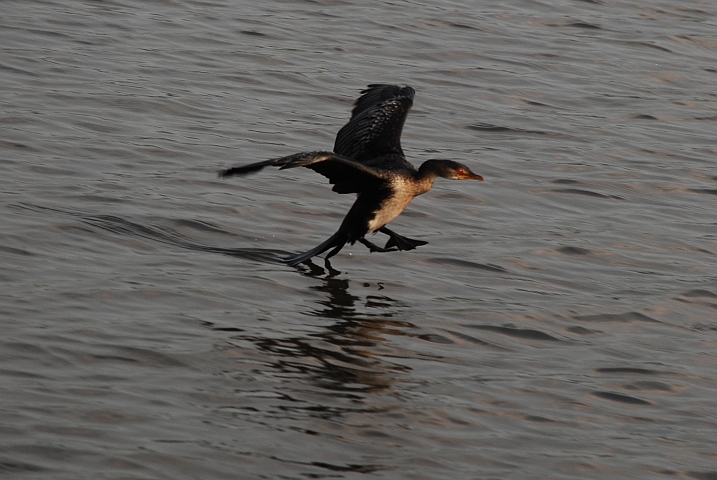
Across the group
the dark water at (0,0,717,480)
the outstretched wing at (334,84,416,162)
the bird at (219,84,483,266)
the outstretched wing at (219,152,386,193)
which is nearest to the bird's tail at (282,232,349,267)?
the bird at (219,84,483,266)

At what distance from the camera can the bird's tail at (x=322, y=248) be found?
7574 millimetres

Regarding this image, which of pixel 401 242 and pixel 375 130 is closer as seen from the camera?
pixel 401 242

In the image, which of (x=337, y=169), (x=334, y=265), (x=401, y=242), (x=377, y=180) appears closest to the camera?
(x=337, y=169)

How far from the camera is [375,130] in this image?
822cm

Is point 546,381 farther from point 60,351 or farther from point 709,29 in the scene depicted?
point 709,29

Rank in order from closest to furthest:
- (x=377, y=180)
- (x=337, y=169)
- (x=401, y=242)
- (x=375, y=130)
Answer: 1. (x=337, y=169)
2. (x=377, y=180)
3. (x=401, y=242)
4. (x=375, y=130)

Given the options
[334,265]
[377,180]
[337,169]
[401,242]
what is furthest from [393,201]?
[334,265]

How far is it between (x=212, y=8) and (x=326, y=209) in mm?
6503

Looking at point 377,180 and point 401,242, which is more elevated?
point 377,180

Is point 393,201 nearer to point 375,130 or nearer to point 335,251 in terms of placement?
point 335,251

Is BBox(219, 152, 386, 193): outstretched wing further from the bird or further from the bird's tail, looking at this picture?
the bird's tail

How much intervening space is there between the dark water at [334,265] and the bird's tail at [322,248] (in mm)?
129

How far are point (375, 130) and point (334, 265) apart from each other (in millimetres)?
1024

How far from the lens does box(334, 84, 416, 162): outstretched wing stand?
814 cm
